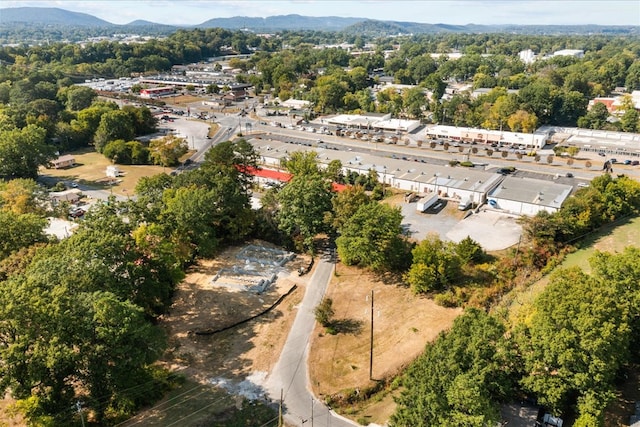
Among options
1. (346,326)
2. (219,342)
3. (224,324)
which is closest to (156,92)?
(224,324)

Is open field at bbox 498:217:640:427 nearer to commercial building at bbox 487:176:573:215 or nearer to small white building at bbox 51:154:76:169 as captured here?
commercial building at bbox 487:176:573:215

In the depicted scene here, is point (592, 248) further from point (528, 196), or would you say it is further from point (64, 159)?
point (64, 159)

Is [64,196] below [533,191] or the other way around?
below

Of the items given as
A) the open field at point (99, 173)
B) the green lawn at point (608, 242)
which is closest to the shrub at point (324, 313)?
the green lawn at point (608, 242)

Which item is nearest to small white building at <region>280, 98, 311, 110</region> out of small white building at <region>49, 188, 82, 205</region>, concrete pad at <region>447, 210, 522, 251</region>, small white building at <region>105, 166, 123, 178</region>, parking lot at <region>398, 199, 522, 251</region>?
small white building at <region>105, 166, 123, 178</region>

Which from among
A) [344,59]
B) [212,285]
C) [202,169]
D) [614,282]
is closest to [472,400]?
[614,282]

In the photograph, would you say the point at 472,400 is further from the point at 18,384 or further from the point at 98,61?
the point at 98,61
